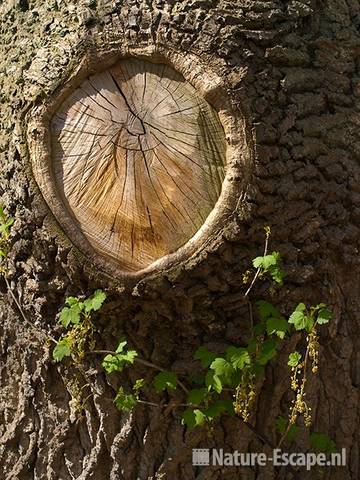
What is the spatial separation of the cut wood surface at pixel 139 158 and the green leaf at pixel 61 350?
0.36 meters

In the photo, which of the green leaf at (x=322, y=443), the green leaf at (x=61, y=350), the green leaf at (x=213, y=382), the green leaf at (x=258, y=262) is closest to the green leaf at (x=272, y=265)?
the green leaf at (x=258, y=262)

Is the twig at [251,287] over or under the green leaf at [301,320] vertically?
over

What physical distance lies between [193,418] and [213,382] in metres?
0.17

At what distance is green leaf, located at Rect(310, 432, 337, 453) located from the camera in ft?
10.7

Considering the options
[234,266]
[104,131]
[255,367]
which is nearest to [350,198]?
[234,266]

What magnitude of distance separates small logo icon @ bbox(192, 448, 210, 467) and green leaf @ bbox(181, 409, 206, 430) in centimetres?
13

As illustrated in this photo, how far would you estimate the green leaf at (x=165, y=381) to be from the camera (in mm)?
3131

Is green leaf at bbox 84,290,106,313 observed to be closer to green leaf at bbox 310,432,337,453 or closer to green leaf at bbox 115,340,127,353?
green leaf at bbox 115,340,127,353

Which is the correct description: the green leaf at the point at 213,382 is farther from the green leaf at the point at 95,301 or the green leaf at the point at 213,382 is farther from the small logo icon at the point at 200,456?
the green leaf at the point at 95,301

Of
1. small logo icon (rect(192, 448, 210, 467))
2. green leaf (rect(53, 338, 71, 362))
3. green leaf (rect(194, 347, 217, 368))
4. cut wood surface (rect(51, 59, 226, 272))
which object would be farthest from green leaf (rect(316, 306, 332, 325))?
green leaf (rect(53, 338, 71, 362))

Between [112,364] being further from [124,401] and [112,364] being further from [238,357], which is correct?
[238,357]

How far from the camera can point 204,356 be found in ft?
10.3

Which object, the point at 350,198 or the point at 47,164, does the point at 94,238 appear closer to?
the point at 47,164

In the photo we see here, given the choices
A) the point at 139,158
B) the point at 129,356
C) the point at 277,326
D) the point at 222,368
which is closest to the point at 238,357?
A: the point at 222,368
